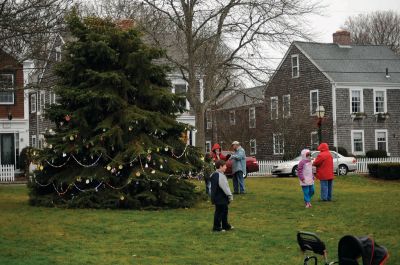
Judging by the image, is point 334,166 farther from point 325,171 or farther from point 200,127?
point 325,171

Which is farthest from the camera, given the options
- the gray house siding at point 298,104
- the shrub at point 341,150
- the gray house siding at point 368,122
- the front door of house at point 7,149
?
the gray house siding at point 368,122

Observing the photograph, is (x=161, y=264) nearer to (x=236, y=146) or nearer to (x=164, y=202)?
(x=164, y=202)

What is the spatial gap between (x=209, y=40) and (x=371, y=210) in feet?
68.3

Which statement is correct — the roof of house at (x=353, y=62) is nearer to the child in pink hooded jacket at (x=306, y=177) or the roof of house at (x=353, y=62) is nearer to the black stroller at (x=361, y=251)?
the child in pink hooded jacket at (x=306, y=177)

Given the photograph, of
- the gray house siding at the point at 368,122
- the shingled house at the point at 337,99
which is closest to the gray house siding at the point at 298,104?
the shingled house at the point at 337,99

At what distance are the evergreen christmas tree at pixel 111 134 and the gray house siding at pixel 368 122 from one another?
2943 centimetres

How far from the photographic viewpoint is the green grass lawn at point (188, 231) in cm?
1167

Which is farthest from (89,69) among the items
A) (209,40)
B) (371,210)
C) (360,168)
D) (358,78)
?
(358,78)

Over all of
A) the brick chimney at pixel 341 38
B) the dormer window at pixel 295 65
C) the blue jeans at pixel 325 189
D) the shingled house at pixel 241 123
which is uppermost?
the brick chimney at pixel 341 38

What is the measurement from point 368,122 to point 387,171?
690 inches

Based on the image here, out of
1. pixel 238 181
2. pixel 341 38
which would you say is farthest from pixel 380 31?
pixel 238 181

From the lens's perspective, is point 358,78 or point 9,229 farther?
point 358,78

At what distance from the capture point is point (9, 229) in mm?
15047

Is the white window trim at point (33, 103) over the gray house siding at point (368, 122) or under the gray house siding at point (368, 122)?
over
